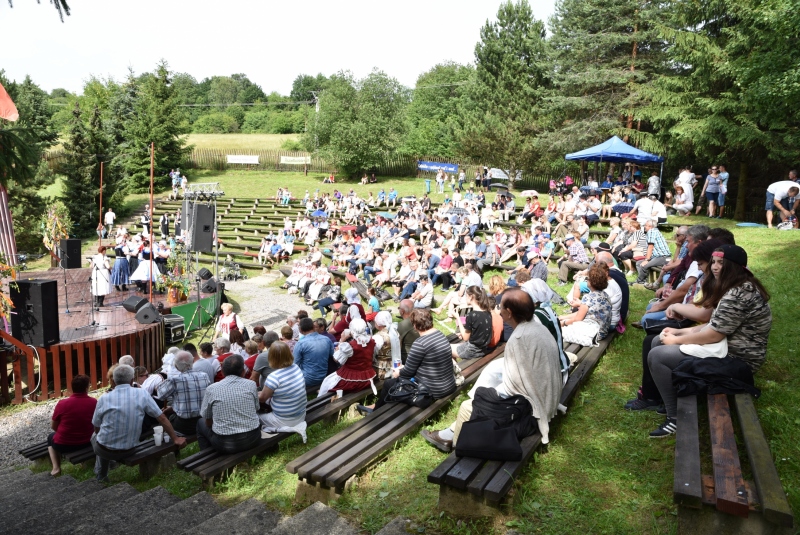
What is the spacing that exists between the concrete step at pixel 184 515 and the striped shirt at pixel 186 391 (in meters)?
1.61

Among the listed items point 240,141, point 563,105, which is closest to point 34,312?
point 563,105

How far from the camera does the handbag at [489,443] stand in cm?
355

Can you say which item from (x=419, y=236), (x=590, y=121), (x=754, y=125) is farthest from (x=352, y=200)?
(x=754, y=125)

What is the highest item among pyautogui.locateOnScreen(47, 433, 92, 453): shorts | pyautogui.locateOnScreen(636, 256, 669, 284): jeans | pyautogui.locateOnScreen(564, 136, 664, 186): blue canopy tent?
pyautogui.locateOnScreen(564, 136, 664, 186): blue canopy tent

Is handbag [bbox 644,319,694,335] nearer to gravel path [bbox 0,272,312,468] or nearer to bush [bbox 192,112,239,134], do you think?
gravel path [bbox 0,272,312,468]

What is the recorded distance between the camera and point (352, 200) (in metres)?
24.9

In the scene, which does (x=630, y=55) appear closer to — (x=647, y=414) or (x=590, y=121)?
(x=590, y=121)

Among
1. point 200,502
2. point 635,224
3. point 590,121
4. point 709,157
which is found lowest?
point 200,502

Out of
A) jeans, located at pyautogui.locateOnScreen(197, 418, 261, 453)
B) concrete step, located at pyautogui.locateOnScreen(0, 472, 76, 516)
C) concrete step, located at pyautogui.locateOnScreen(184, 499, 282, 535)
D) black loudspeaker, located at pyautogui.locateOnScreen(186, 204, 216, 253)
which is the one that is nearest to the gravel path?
concrete step, located at pyautogui.locateOnScreen(0, 472, 76, 516)

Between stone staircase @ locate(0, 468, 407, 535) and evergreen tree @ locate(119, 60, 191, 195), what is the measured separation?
32.6 m

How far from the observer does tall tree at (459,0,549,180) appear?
30.4m

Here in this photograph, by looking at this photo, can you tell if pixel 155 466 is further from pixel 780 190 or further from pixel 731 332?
pixel 780 190

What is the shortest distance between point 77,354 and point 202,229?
416cm

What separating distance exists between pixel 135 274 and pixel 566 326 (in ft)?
38.4
